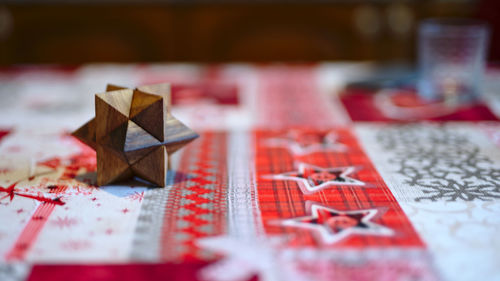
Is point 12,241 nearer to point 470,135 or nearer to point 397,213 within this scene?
point 397,213

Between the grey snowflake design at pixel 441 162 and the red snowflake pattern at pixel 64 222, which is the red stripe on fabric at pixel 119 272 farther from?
the grey snowflake design at pixel 441 162

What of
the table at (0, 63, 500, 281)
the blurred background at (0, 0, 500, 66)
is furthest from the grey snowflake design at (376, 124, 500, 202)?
the blurred background at (0, 0, 500, 66)

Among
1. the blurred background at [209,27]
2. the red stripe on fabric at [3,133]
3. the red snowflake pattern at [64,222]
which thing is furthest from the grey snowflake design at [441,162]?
the blurred background at [209,27]

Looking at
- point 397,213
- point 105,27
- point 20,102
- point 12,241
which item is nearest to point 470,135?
point 397,213

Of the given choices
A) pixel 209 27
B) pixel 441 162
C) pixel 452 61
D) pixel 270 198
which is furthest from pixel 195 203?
pixel 209 27

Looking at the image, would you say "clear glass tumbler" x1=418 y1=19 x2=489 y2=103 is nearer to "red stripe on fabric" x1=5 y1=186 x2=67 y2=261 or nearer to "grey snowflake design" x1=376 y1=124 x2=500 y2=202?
"grey snowflake design" x1=376 y1=124 x2=500 y2=202
